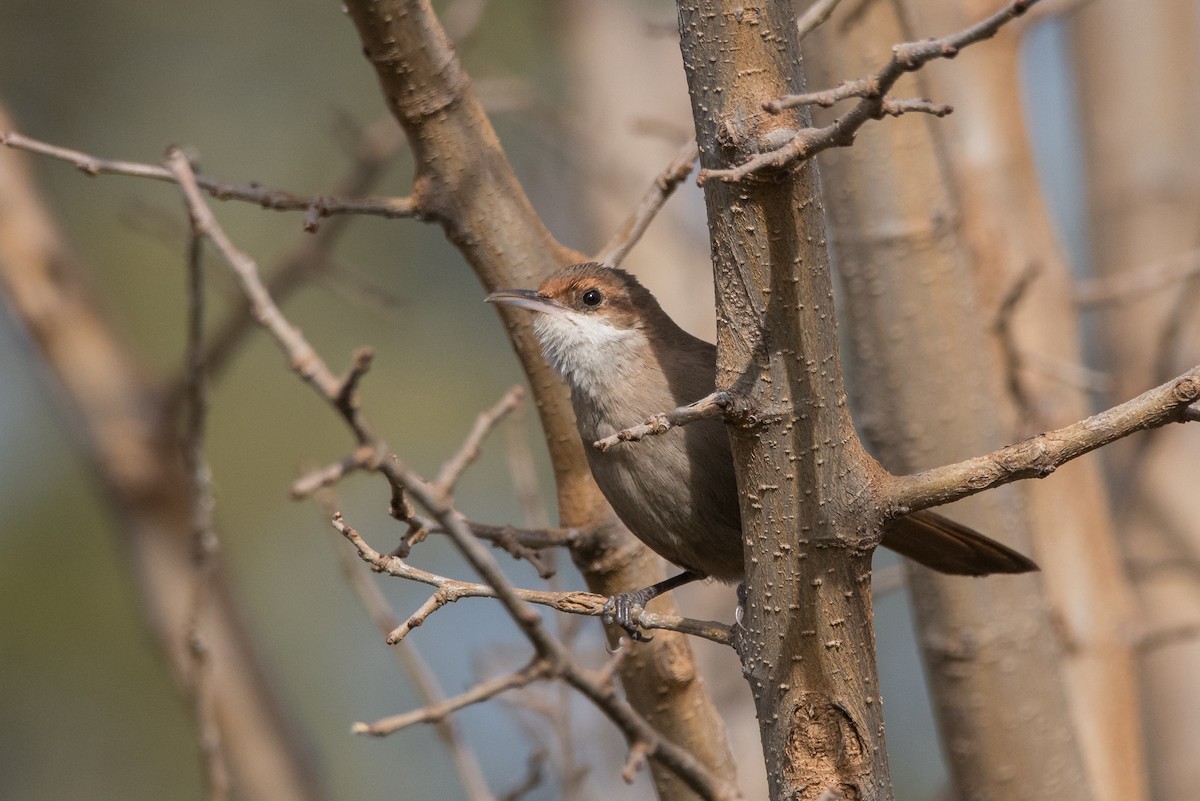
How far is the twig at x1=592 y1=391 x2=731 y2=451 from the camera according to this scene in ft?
7.22

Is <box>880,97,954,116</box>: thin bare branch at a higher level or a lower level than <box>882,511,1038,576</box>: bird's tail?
lower

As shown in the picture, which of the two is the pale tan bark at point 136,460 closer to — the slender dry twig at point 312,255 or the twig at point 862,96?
the slender dry twig at point 312,255

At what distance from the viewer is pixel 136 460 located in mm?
5145

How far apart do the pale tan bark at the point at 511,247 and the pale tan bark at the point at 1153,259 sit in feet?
10.0

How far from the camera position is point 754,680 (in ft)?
8.18

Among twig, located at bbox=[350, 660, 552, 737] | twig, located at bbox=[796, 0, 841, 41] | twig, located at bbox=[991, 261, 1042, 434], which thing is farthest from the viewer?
twig, located at bbox=[991, 261, 1042, 434]

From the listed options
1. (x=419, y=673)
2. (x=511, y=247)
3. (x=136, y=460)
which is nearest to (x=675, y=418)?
(x=511, y=247)

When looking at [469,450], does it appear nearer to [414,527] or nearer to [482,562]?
[414,527]

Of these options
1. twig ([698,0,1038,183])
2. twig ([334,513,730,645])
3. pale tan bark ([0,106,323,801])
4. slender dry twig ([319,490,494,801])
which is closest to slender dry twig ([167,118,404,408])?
pale tan bark ([0,106,323,801])

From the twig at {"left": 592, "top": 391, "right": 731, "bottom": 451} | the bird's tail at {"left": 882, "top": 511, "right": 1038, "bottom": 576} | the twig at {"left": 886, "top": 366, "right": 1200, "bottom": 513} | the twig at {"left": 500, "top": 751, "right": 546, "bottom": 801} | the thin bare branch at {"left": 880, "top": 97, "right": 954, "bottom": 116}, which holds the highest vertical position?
the bird's tail at {"left": 882, "top": 511, "right": 1038, "bottom": 576}

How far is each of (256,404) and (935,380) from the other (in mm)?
8779

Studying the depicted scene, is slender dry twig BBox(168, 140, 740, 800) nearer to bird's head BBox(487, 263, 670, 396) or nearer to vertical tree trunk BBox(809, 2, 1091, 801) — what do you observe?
bird's head BBox(487, 263, 670, 396)

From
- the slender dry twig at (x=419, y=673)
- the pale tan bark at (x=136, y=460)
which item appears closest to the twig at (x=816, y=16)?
the slender dry twig at (x=419, y=673)

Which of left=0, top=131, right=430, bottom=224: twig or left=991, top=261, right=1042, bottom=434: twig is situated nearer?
left=0, top=131, right=430, bottom=224: twig
